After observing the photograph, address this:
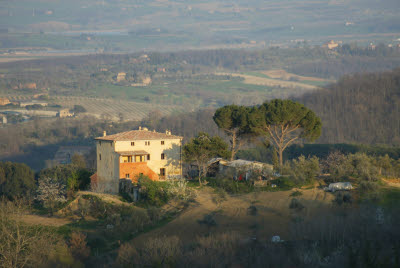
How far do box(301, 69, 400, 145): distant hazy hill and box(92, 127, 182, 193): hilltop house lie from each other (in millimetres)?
51325

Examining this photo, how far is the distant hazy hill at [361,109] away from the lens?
296 feet

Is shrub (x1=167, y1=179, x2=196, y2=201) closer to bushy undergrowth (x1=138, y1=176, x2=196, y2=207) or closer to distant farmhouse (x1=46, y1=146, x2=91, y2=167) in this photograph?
bushy undergrowth (x1=138, y1=176, x2=196, y2=207)

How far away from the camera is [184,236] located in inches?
1051

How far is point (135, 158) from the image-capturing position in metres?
36.8

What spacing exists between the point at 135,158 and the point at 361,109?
7070 centimetres

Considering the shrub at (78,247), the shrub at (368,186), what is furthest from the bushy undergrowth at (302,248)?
the shrub at (368,186)

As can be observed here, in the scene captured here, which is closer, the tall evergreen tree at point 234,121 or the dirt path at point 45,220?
the dirt path at point 45,220

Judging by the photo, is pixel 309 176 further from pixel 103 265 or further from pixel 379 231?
pixel 103 265

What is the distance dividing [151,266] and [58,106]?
140m

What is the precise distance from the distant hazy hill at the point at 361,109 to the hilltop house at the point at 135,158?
168ft

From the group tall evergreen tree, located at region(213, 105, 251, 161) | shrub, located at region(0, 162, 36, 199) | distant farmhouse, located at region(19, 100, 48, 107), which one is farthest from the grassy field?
tall evergreen tree, located at region(213, 105, 251, 161)

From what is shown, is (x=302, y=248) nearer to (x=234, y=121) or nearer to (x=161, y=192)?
(x=161, y=192)

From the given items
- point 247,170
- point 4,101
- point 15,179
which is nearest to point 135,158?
point 247,170

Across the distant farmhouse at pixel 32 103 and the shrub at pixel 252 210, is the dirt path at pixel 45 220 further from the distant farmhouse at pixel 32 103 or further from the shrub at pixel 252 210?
the distant farmhouse at pixel 32 103
